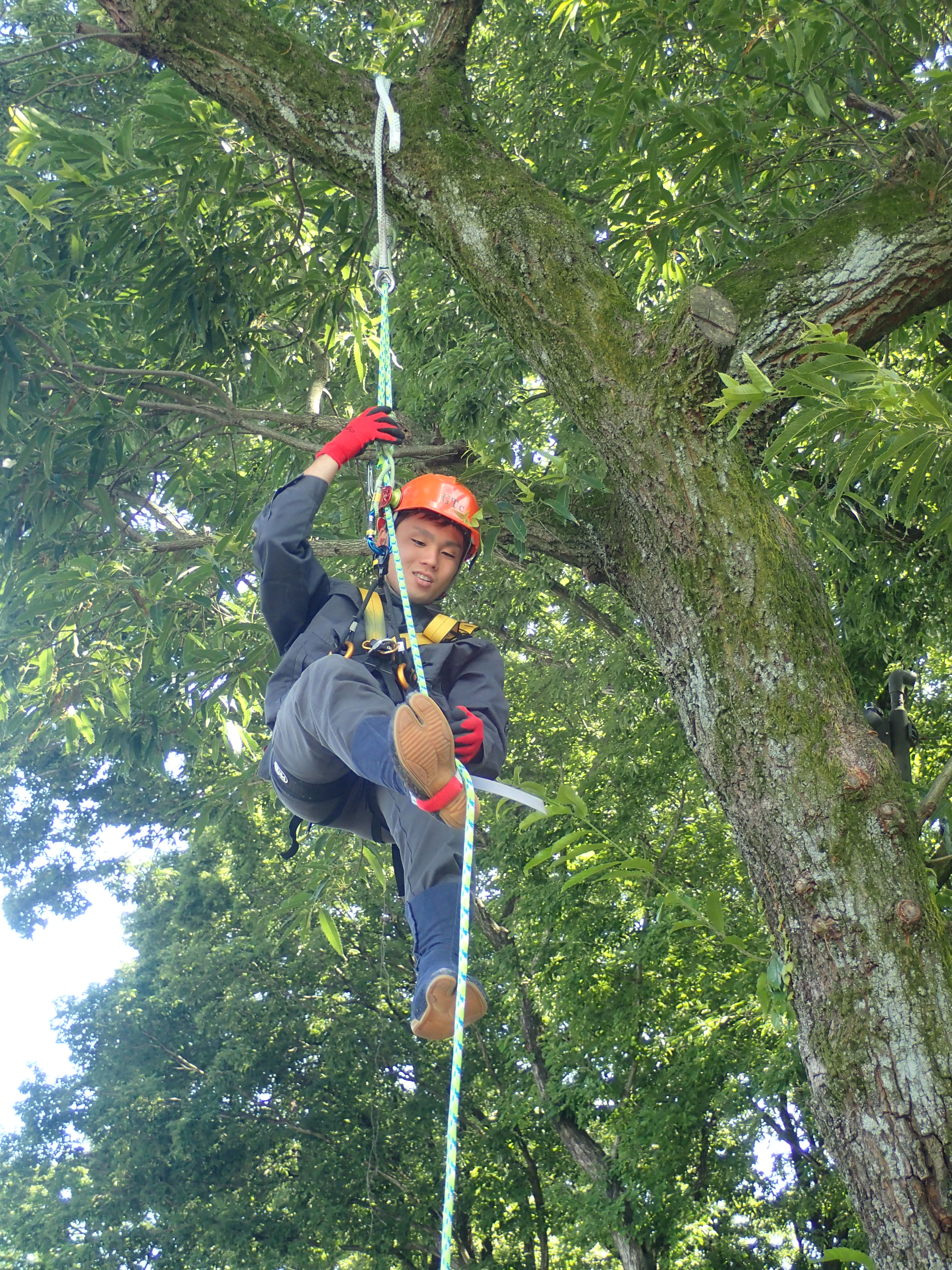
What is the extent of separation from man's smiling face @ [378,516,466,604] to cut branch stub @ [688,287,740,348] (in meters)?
0.99

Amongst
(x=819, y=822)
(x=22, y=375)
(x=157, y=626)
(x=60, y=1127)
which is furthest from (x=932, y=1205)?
(x=60, y=1127)

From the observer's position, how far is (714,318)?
227 cm

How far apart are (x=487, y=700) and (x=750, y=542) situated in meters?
0.88

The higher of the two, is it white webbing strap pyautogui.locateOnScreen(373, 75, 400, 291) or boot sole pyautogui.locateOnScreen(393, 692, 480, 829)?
white webbing strap pyautogui.locateOnScreen(373, 75, 400, 291)

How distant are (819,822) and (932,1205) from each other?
1.86 feet

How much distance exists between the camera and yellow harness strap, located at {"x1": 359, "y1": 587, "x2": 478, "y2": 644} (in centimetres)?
271

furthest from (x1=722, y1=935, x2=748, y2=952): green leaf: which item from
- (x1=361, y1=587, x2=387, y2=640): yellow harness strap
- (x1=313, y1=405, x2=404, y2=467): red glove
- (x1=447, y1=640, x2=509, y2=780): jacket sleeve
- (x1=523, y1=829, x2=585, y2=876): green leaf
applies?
(x1=313, y1=405, x2=404, y2=467): red glove

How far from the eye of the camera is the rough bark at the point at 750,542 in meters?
1.62

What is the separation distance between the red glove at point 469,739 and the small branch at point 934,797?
3.17 ft

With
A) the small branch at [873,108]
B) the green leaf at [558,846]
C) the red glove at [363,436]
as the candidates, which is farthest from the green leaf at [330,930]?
the small branch at [873,108]

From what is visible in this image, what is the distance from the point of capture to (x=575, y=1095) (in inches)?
360

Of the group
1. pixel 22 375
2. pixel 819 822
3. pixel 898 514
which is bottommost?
pixel 819 822

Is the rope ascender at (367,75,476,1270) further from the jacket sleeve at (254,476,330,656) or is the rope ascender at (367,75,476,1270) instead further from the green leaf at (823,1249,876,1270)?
the green leaf at (823,1249,876,1270)

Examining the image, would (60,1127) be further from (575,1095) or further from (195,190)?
(195,190)
